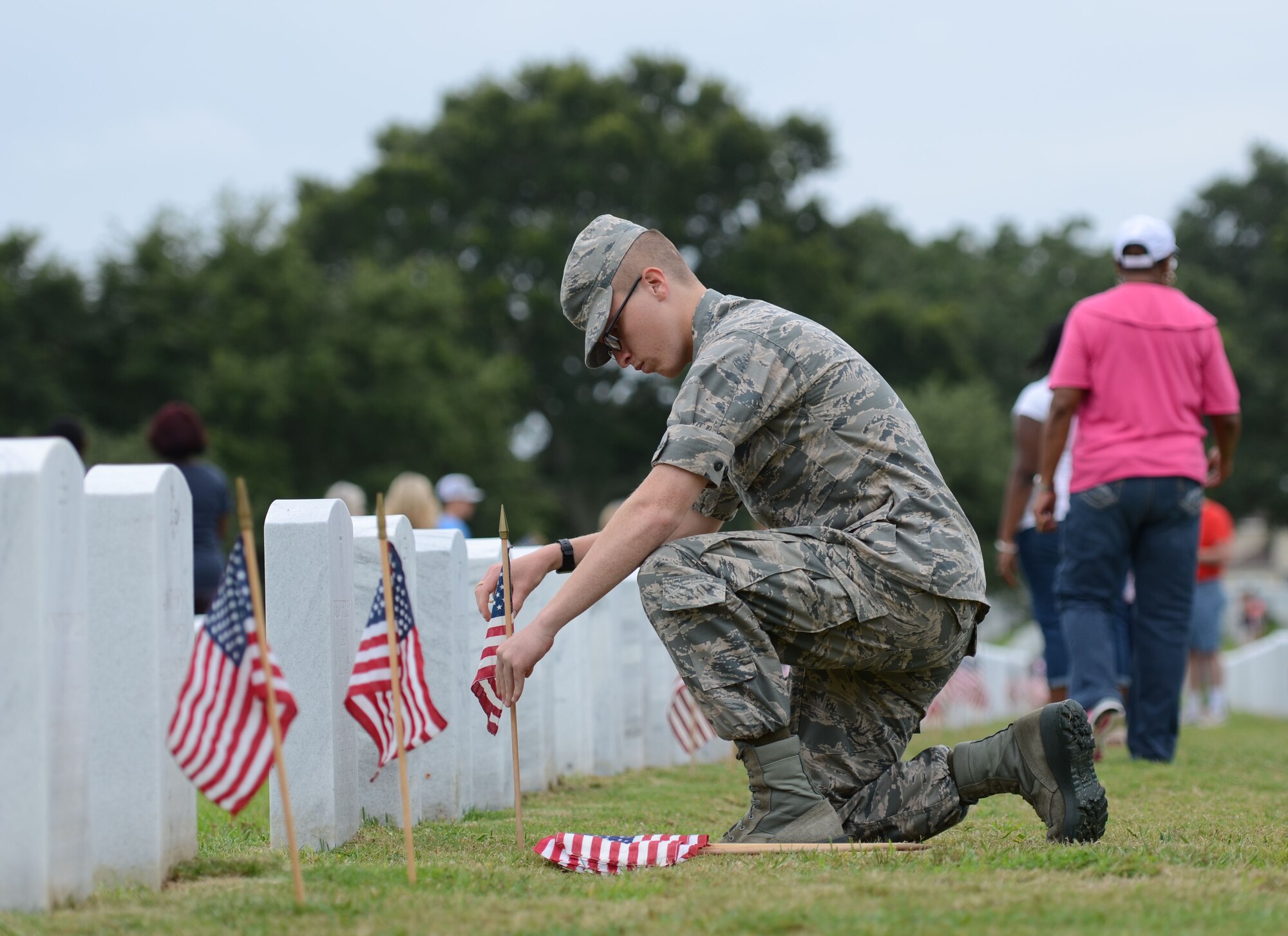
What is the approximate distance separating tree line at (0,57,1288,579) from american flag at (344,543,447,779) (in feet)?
90.3

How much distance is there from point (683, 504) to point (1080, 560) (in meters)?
3.65

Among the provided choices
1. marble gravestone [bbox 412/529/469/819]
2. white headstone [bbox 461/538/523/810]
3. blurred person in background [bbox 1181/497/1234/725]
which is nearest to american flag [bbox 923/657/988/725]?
blurred person in background [bbox 1181/497/1234/725]

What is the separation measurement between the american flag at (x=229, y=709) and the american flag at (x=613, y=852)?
0.88m

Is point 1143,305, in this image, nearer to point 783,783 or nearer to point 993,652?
point 783,783

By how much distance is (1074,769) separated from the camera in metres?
4.09

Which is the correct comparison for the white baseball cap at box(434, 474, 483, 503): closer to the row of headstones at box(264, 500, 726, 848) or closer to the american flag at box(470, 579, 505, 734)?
the row of headstones at box(264, 500, 726, 848)

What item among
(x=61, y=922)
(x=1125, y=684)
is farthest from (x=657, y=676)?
(x=61, y=922)

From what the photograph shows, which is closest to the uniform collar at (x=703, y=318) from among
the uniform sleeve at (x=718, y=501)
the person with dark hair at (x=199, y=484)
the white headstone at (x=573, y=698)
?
the uniform sleeve at (x=718, y=501)

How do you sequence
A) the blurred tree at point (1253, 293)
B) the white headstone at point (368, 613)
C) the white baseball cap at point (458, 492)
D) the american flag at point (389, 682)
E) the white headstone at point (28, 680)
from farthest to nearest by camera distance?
the blurred tree at point (1253, 293) < the white baseball cap at point (458, 492) < the white headstone at point (368, 613) < the american flag at point (389, 682) < the white headstone at point (28, 680)

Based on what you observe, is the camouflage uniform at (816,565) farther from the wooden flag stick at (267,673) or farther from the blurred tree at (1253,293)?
the blurred tree at (1253,293)

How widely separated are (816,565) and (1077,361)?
142 inches

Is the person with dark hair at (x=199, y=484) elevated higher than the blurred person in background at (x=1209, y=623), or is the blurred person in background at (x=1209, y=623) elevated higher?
the person with dark hair at (x=199, y=484)

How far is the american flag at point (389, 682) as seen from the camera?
3.84 metres

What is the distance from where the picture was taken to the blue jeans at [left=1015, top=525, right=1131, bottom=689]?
28.6 feet
